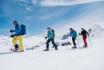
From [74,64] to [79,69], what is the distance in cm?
121

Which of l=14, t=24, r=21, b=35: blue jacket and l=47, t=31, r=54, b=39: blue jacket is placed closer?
l=14, t=24, r=21, b=35: blue jacket

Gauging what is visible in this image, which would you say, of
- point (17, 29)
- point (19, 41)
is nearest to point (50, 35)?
point (19, 41)

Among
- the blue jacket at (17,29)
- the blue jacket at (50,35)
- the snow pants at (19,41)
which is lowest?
the snow pants at (19,41)

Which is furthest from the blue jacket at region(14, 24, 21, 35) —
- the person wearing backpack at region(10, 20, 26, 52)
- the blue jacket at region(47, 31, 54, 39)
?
the blue jacket at region(47, 31, 54, 39)

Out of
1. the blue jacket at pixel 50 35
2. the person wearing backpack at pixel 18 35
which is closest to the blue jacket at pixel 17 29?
the person wearing backpack at pixel 18 35

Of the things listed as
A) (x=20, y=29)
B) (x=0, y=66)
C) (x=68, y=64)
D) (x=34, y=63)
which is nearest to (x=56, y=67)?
(x=68, y=64)

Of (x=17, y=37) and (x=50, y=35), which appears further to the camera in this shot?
(x=50, y=35)

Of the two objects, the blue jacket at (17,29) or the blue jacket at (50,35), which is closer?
the blue jacket at (17,29)

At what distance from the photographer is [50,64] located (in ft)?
42.8

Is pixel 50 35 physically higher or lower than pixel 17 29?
lower

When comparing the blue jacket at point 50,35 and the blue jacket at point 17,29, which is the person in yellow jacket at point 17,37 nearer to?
the blue jacket at point 17,29

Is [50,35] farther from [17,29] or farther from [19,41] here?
[17,29]

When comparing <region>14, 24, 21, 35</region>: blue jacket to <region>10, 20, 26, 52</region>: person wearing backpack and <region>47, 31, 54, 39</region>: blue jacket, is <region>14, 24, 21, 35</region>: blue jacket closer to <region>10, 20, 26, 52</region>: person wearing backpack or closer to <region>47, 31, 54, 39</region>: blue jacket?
<region>10, 20, 26, 52</region>: person wearing backpack

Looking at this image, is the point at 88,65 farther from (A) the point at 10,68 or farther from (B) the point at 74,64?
(A) the point at 10,68
